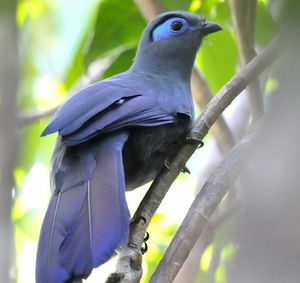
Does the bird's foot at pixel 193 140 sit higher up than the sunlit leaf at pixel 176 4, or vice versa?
the sunlit leaf at pixel 176 4

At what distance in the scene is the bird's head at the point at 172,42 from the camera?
371 cm

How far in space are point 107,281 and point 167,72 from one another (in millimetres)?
2086

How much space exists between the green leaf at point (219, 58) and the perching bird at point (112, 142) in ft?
0.38

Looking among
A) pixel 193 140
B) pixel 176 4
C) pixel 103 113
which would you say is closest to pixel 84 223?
pixel 103 113

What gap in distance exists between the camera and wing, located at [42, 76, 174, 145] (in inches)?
103

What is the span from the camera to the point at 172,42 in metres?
3.80

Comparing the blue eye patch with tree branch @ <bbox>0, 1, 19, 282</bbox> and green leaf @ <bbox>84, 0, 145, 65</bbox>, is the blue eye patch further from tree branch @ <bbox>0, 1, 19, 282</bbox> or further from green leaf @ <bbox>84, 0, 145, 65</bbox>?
tree branch @ <bbox>0, 1, 19, 282</bbox>

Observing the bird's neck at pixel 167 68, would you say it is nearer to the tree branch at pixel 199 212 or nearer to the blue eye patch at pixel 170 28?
the blue eye patch at pixel 170 28

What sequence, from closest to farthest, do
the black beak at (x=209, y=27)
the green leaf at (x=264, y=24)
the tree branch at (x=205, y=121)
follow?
the tree branch at (x=205, y=121), the green leaf at (x=264, y=24), the black beak at (x=209, y=27)

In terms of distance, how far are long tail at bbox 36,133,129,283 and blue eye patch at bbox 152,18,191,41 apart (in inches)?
→ 55.2

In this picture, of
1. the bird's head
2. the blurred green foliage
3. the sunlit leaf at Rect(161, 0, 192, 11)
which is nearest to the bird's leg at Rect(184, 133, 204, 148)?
the blurred green foliage

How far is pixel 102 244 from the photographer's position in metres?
2.10

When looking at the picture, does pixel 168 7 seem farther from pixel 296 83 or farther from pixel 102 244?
pixel 296 83

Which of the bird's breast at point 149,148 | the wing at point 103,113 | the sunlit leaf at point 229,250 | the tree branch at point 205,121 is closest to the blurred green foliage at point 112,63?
the wing at point 103,113
